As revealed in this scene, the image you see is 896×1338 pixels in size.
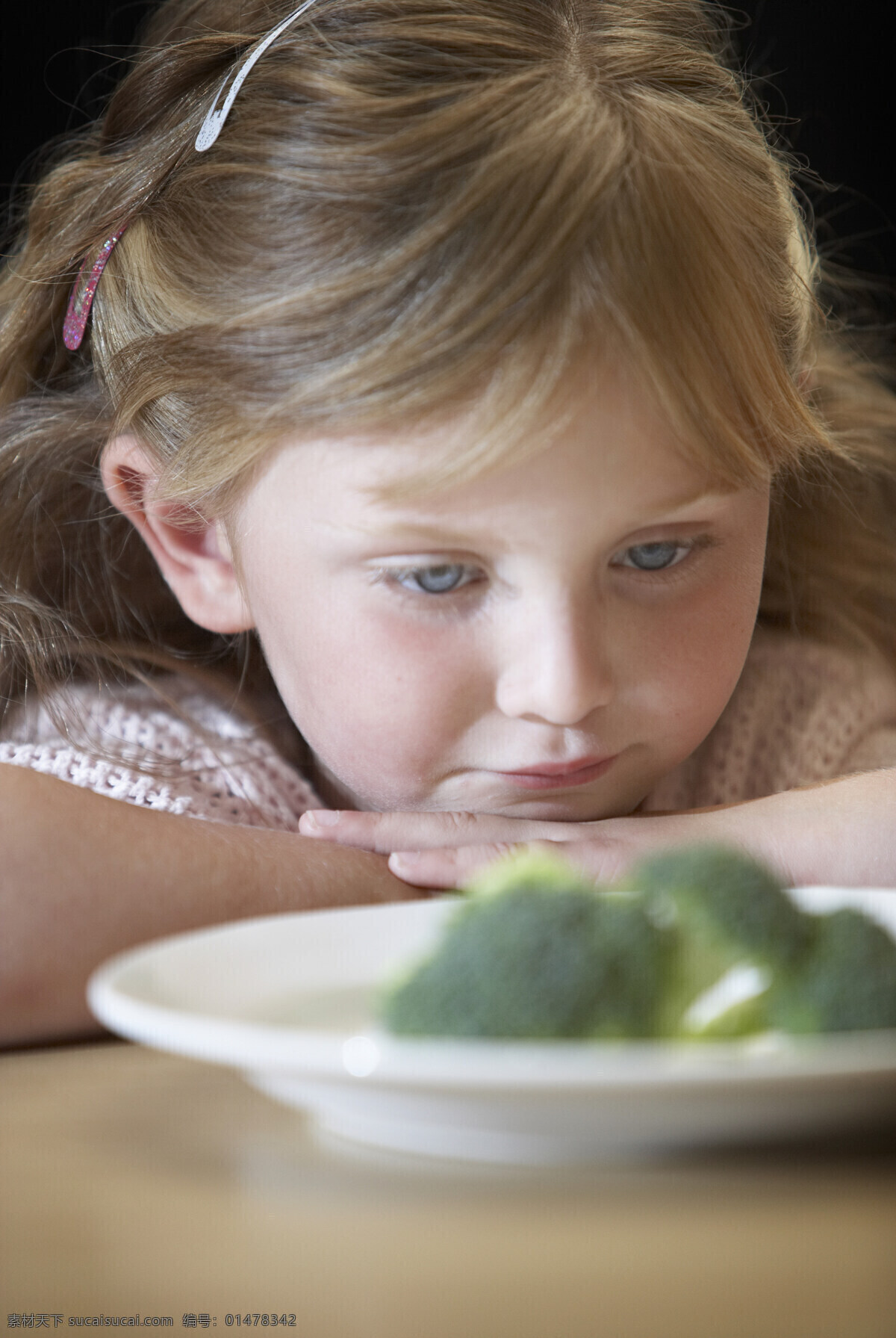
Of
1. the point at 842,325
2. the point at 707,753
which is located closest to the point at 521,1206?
the point at 707,753

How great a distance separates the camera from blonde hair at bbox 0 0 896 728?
0.79 metres

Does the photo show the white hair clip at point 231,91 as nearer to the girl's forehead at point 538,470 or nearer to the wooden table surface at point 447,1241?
the girl's forehead at point 538,470

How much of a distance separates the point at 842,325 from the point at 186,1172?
1.11 meters

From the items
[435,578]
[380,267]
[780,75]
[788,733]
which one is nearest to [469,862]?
[435,578]

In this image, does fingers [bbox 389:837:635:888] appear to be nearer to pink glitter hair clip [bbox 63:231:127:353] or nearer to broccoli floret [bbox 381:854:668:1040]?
broccoli floret [bbox 381:854:668:1040]

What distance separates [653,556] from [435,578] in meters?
0.14

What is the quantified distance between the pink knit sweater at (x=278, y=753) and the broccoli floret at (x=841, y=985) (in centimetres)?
49

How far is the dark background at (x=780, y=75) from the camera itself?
133 centimetres

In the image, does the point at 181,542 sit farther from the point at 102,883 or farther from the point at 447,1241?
the point at 447,1241

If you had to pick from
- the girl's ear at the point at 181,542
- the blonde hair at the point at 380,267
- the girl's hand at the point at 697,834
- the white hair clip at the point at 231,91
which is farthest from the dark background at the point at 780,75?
the girl's hand at the point at 697,834

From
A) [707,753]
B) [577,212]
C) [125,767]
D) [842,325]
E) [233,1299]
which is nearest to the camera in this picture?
[233,1299]

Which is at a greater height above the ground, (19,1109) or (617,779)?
(19,1109)

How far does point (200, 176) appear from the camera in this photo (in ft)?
3.05

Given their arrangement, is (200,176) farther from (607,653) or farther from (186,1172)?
(186,1172)
